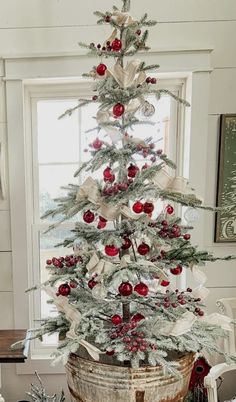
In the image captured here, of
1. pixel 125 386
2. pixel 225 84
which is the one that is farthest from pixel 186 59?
pixel 125 386

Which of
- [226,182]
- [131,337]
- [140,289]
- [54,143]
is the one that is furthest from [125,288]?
[54,143]

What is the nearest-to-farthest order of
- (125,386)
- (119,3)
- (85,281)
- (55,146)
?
1. (125,386)
2. (85,281)
3. (119,3)
4. (55,146)

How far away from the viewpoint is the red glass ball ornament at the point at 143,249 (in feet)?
3.87

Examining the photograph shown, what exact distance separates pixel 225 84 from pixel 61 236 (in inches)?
48.6

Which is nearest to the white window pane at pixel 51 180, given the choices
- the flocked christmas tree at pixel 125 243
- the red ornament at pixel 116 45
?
the flocked christmas tree at pixel 125 243

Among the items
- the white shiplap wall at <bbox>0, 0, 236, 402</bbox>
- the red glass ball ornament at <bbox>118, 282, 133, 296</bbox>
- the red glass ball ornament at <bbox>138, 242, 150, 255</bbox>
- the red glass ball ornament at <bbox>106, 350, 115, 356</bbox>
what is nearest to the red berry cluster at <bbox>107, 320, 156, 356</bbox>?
the red glass ball ornament at <bbox>106, 350, 115, 356</bbox>

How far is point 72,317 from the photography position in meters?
1.17

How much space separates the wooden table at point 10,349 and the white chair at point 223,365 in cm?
82

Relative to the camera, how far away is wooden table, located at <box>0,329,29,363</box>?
1.62 metres

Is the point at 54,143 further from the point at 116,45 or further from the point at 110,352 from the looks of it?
the point at 110,352

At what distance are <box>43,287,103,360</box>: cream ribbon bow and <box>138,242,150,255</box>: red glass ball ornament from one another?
0.28 meters

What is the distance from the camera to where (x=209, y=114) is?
1.94 m

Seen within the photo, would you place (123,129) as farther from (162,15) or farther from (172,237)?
(162,15)

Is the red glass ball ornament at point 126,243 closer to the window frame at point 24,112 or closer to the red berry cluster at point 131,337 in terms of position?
the red berry cluster at point 131,337
